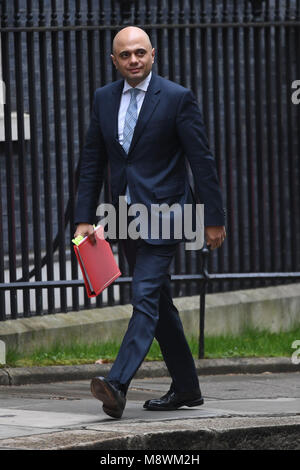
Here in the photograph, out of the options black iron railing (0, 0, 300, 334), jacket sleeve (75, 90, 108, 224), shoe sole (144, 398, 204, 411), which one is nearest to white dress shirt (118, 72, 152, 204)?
jacket sleeve (75, 90, 108, 224)

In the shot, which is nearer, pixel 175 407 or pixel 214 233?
pixel 214 233

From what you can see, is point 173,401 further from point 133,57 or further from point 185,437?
point 133,57

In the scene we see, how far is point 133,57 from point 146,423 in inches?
68.3

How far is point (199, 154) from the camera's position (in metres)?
6.49

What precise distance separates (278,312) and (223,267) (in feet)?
2.37

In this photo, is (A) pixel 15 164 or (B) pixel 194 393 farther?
(A) pixel 15 164

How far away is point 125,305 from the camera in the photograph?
958 centimetres

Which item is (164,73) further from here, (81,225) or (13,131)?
(81,225)

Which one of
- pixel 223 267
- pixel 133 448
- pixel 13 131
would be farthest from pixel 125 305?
pixel 133 448

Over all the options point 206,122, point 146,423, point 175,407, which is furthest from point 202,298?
point 146,423

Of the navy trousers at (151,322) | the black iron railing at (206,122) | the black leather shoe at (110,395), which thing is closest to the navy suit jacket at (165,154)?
the navy trousers at (151,322)

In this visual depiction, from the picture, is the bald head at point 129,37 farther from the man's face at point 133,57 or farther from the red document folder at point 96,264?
the red document folder at point 96,264

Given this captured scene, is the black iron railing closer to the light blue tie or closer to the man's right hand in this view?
the man's right hand

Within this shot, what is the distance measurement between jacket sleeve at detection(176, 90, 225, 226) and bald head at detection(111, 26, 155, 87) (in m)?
0.24
